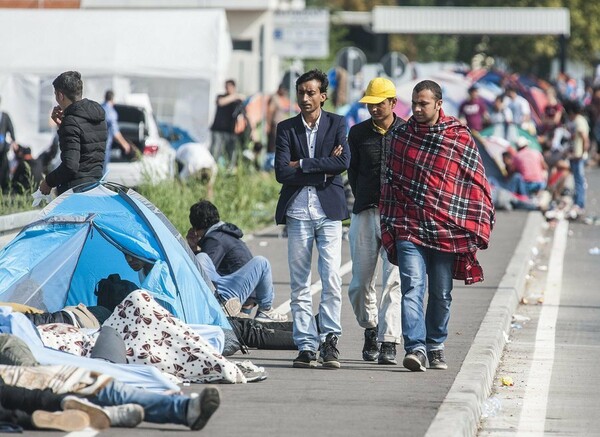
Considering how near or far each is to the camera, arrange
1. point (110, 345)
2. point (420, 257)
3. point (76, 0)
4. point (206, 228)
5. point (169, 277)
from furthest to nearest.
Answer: point (76, 0), point (206, 228), point (169, 277), point (420, 257), point (110, 345)

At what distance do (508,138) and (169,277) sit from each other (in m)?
19.5

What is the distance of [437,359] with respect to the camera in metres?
9.16

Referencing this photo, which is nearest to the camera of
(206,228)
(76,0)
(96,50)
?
(206,228)

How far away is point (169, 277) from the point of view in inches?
379

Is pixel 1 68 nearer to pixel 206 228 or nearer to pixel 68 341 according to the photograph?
pixel 206 228

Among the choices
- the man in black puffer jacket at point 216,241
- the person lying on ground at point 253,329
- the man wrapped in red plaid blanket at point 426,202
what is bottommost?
the person lying on ground at point 253,329

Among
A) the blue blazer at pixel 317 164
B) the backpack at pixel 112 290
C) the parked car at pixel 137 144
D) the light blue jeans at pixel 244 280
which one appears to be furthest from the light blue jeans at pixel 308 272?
the parked car at pixel 137 144

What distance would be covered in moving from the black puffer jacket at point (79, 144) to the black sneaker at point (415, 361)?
11.0ft

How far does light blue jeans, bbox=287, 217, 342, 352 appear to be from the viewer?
361 inches

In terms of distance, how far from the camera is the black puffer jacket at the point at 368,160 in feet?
30.6

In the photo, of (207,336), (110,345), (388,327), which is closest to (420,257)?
(388,327)

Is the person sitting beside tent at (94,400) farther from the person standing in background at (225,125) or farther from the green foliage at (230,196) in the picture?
the person standing in background at (225,125)

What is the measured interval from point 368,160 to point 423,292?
0.97m

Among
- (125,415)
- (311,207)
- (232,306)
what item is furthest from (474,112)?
(125,415)
